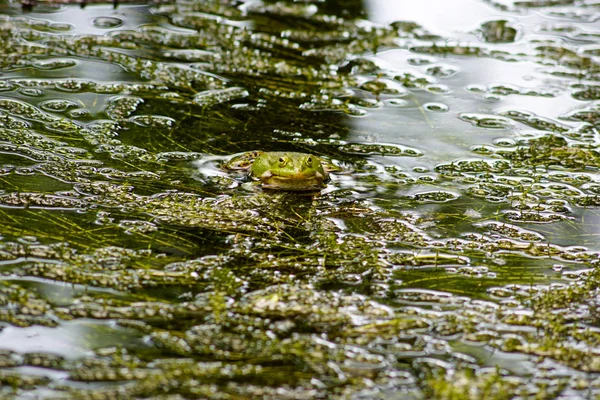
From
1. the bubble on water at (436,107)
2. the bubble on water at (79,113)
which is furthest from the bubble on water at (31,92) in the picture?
the bubble on water at (436,107)

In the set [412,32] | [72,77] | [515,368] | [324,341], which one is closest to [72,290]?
[324,341]

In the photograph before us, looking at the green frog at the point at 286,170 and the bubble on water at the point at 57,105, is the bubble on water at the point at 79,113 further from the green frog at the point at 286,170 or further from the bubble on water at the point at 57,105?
the green frog at the point at 286,170

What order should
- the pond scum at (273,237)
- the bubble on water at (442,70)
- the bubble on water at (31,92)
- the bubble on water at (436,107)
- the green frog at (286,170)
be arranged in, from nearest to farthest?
the pond scum at (273,237) < the green frog at (286,170) < the bubble on water at (31,92) < the bubble on water at (436,107) < the bubble on water at (442,70)

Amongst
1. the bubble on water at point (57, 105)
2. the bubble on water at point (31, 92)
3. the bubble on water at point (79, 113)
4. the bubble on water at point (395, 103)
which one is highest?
the bubble on water at point (31, 92)

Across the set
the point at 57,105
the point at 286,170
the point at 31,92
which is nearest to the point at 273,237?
the point at 286,170

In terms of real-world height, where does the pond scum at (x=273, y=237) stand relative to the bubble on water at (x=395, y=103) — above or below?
below

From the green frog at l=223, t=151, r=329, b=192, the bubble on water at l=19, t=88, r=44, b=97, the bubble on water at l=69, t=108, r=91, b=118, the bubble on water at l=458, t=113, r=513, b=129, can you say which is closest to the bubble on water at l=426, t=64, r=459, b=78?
the bubble on water at l=458, t=113, r=513, b=129

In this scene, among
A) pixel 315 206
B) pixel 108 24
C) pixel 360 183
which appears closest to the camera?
pixel 315 206

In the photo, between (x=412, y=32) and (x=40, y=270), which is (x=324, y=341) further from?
(x=412, y=32)
